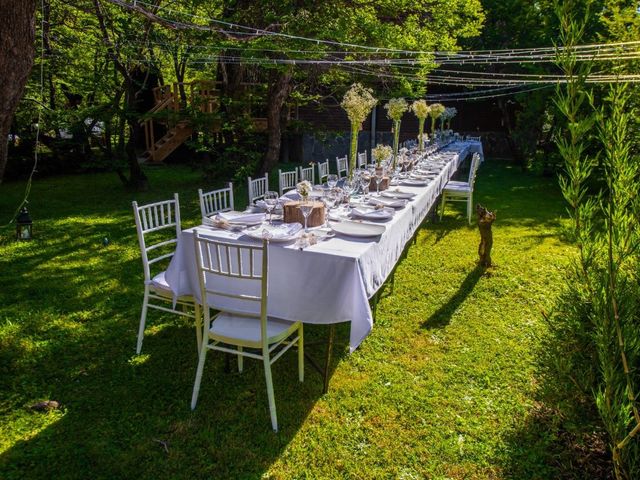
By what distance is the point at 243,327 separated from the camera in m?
2.73

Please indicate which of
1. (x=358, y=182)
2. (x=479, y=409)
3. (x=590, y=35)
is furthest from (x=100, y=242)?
(x=590, y=35)

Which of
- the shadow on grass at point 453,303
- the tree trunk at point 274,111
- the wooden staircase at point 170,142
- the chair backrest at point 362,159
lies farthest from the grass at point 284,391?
the wooden staircase at point 170,142

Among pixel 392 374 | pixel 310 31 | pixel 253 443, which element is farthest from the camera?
pixel 310 31

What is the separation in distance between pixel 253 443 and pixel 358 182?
307 cm

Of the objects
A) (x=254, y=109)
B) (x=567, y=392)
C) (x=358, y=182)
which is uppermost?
(x=254, y=109)

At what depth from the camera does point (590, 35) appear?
12203 mm

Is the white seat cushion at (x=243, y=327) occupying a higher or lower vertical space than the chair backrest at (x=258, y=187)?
lower

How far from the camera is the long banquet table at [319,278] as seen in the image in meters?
2.72

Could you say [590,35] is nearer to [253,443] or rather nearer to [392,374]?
[392,374]

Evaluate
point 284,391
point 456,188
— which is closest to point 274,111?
point 456,188

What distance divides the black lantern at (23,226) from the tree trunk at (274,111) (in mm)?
4567

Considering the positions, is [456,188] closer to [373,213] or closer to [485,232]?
[485,232]

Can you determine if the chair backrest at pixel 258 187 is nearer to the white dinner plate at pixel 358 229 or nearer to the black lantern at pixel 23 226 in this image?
the white dinner plate at pixel 358 229

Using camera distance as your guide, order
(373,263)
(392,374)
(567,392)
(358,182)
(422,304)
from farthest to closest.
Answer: (358,182)
(422,304)
(392,374)
(373,263)
(567,392)
